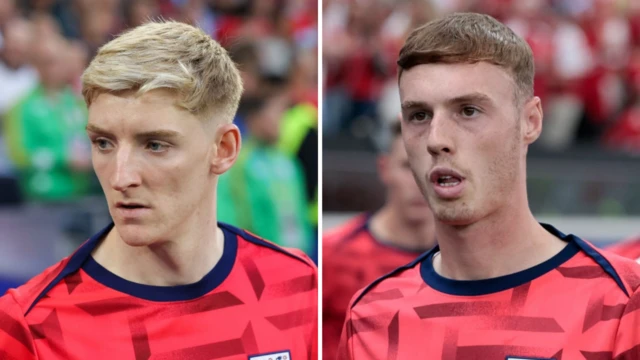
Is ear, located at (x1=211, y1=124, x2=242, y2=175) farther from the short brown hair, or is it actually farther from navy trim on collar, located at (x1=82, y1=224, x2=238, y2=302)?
the short brown hair

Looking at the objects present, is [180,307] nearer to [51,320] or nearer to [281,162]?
[51,320]

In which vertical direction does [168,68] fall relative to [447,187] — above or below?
above

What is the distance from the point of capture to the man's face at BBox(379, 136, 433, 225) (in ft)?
10.5

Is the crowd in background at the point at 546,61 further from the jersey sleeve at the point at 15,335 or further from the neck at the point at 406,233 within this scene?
the jersey sleeve at the point at 15,335

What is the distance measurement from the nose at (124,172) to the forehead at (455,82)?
556mm

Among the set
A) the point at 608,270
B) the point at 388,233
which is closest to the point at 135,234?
the point at 608,270

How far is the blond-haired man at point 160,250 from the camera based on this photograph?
1736 mm

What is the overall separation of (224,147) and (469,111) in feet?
1.69

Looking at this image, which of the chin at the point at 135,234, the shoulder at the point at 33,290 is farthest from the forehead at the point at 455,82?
the shoulder at the point at 33,290

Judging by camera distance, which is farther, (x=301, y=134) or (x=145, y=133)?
(x=301, y=134)

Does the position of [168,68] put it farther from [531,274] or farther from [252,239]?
[531,274]

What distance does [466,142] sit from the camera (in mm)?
1734

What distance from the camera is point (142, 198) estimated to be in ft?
5.73

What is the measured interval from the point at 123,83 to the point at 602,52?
4435 mm
